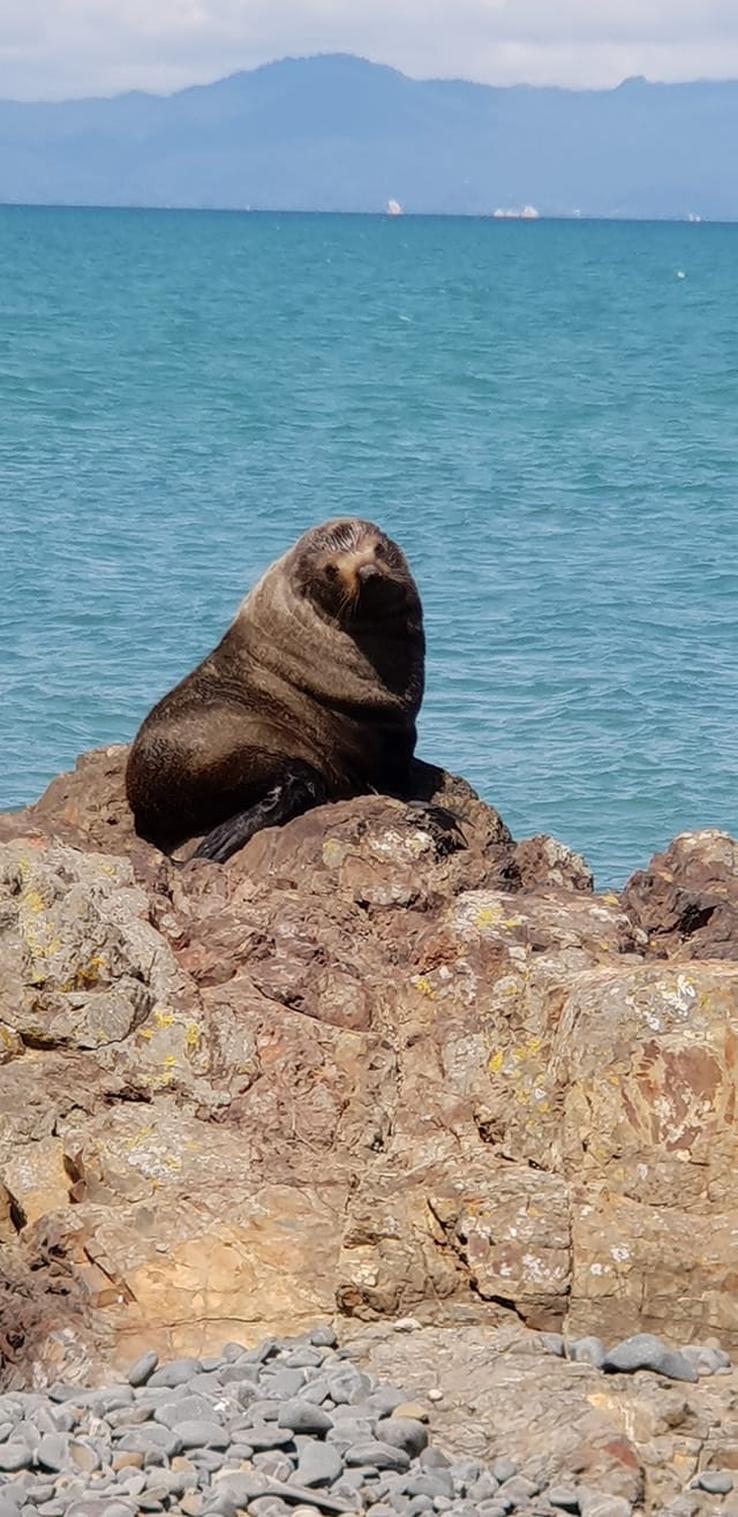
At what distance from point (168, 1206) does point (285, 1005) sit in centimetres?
90

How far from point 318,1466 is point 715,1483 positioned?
863 mm

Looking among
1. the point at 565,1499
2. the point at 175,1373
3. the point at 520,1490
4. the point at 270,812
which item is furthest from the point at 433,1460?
the point at 270,812

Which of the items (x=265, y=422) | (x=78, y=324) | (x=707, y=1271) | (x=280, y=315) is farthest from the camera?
(x=280, y=315)

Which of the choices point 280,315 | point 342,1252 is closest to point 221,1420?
point 342,1252

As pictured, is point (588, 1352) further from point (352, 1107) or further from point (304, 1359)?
point (352, 1107)

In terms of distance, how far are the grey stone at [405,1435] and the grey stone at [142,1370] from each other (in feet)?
2.18

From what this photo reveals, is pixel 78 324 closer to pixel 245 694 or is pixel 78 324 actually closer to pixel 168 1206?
pixel 245 694

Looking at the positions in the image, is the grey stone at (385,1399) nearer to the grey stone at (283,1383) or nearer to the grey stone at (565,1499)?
the grey stone at (283,1383)

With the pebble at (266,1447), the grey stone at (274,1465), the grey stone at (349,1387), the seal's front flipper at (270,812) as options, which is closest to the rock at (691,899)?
the seal's front flipper at (270,812)

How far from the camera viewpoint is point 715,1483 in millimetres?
5031

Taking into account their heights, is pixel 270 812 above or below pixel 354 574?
below

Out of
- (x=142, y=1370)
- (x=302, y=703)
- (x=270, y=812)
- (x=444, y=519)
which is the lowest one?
(x=444, y=519)

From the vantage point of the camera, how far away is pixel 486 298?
76.9 metres

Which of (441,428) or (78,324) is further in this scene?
(78,324)
